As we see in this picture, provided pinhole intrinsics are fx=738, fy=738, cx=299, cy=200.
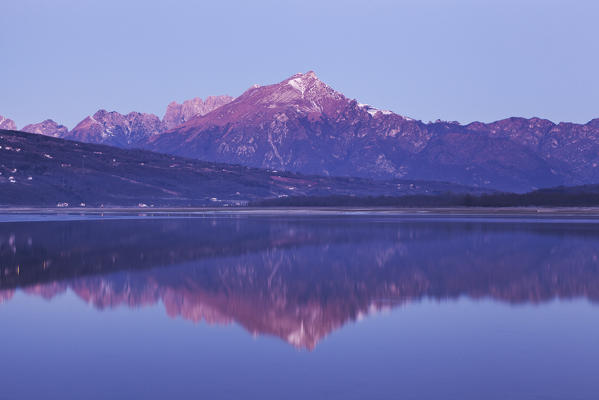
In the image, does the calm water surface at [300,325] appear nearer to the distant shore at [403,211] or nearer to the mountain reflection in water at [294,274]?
the mountain reflection in water at [294,274]

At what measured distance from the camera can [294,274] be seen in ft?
113

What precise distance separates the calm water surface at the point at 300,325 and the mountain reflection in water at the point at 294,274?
12 cm

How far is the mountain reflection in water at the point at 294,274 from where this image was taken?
2506 cm

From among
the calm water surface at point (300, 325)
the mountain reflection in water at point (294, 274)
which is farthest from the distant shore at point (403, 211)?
the calm water surface at point (300, 325)

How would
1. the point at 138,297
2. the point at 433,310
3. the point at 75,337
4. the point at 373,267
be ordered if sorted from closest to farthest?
the point at 75,337
the point at 433,310
the point at 138,297
the point at 373,267

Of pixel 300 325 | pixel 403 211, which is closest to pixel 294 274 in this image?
pixel 300 325

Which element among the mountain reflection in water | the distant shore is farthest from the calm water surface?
the distant shore

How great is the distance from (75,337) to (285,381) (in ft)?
24.7

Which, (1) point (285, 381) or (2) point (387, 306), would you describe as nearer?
(1) point (285, 381)

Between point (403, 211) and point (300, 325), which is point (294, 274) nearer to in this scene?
point (300, 325)

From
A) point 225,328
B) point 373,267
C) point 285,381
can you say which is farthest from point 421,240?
point 285,381

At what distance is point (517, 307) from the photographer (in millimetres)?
25141

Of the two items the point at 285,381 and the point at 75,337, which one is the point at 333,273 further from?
the point at 285,381

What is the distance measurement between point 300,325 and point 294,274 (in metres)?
12.5
